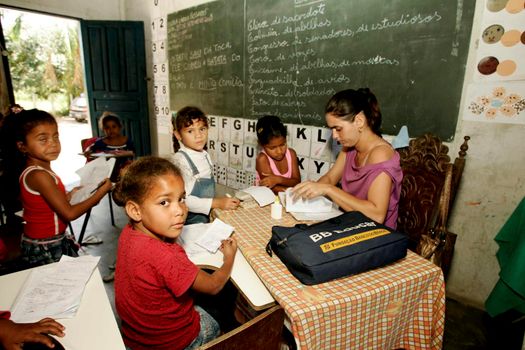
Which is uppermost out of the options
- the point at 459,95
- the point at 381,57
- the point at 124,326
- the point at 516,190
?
the point at 381,57

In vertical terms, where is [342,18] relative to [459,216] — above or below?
above

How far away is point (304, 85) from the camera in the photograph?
2.93 m

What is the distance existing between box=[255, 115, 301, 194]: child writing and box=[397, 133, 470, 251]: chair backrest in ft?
3.19

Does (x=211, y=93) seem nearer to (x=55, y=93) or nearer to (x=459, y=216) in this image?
(x=459, y=216)

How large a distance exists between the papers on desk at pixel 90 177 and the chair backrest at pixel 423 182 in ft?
6.81

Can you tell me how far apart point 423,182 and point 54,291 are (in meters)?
2.15

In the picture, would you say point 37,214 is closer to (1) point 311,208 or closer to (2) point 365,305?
(1) point 311,208

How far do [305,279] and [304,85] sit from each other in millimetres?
2297

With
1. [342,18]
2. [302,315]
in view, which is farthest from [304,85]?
[302,315]

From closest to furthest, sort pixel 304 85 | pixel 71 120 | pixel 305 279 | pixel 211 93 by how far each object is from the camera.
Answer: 1. pixel 305 279
2. pixel 304 85
3. pixel 211 93
4. pixel 71 120

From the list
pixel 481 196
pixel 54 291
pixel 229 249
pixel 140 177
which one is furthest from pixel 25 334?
pixel 481 196

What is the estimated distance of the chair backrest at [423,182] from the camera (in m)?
1.91

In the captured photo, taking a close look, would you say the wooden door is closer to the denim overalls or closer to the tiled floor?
the tiled floor

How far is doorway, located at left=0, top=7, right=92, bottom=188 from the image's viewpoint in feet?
45.3
